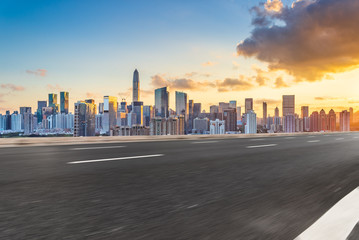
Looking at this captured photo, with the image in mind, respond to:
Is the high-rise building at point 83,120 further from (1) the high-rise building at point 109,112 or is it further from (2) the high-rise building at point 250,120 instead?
(1) the high-rise building at point 109,112

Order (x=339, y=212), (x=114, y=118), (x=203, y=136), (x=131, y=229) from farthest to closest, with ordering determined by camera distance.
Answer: (x=114, y=118)
(x=203, y=136)
(x=339, y=212)
(x=131, y=229)

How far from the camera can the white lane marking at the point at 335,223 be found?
208 cm

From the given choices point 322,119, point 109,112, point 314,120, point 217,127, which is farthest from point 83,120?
point 322,119

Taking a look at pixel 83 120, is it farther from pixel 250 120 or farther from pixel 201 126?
pixel 201 126

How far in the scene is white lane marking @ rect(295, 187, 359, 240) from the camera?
2.08m

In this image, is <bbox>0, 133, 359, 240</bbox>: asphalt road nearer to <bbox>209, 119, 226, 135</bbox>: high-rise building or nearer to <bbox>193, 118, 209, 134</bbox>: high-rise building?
<bbox>209, 119, 226, 135</bbox>: high-rise building

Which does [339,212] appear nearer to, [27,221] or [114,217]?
[114,217]

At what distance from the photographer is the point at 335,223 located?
7.79 feet

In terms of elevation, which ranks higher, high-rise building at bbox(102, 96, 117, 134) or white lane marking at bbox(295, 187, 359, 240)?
high-rise building at bbox(102, 96, 117, 134)

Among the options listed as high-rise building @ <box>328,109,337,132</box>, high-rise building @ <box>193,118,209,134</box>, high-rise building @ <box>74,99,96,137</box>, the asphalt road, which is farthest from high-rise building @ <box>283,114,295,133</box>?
the asphalt road

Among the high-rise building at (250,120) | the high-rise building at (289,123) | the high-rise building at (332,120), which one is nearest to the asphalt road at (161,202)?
the high-rise building at (250,120)

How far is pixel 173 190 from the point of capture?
135 inches

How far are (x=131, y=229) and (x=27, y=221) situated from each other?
0.86 metres

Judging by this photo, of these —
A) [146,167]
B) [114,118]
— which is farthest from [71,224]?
[114,118]
